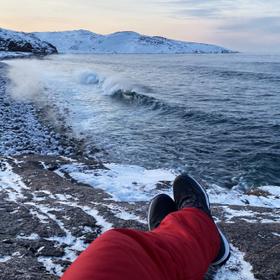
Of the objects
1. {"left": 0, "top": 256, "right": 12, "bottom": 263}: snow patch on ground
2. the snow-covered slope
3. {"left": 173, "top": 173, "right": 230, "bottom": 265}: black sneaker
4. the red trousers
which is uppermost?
the snow-covered slope

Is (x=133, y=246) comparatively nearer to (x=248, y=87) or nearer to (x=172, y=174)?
(x=172, y=174)

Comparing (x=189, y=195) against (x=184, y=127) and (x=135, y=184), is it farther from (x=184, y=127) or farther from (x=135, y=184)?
(x=184, y=127)

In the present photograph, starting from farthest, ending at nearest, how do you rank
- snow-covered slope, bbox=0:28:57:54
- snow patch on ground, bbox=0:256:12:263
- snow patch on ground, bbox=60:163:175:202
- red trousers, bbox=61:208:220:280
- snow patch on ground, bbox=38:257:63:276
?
snow-covered slope, bbox=0:28:57:54, snow patch on ground, bbox=60:163:175:202, snow patch on ground, bbox=0:256:12:263, snow patch on ground, bbox=38:257:63:276, red trousers, bbox=61:208:220:280

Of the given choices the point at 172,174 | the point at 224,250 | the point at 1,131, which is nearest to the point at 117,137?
the point at 1,131

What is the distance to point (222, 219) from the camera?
5.47 metres

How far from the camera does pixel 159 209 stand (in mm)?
4074

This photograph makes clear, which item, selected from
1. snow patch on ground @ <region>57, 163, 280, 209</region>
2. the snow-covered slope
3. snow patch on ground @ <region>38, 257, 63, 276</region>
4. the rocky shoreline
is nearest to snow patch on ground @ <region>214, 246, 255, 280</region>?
the rocky shoreline

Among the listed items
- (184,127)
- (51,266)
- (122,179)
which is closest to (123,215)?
(51,266)

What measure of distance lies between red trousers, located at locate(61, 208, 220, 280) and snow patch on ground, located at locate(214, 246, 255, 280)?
75 cm

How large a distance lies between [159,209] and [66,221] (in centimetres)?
150

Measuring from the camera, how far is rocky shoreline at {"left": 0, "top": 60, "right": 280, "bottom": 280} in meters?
3.82

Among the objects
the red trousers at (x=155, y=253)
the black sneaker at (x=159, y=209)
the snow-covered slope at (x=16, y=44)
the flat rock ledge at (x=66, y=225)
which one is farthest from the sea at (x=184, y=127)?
the snow-covered slope at (x=16, y=44)

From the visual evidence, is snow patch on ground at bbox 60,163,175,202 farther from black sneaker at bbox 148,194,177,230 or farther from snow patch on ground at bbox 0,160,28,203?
black sneaker at bbox 148,194,177,230

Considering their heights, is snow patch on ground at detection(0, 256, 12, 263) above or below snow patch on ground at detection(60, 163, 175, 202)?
above
